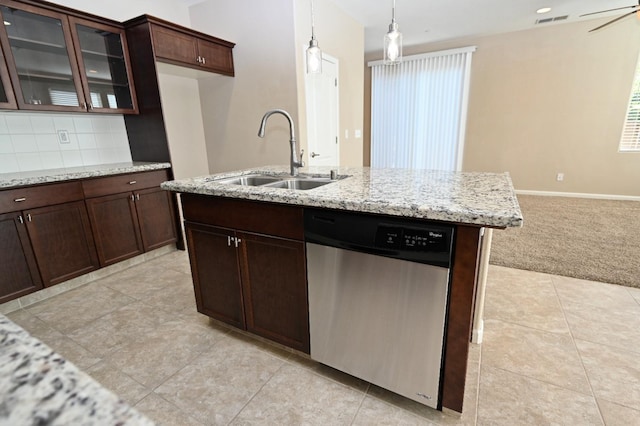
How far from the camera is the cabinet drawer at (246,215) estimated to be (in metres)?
1.42

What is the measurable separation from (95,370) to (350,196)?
1.67 meters

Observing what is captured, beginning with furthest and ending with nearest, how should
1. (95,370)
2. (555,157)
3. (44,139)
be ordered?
(555,157) → (44,139) → (95,370)

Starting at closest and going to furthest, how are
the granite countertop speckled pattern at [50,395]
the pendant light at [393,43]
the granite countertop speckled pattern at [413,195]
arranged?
the granite countertop speckled pattern at [50,395]
the granite countertop speckled pattern at [413,195]
the pendant light at [393,43]

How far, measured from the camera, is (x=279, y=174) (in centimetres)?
213

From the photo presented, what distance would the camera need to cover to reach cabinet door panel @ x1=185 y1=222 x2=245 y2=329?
171cm

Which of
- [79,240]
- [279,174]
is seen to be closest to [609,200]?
[279,174]

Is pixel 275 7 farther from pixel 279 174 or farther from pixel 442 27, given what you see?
pixel 442 27

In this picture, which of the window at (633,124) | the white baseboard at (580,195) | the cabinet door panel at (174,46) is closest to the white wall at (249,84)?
the cabinet door panel at (174,46)

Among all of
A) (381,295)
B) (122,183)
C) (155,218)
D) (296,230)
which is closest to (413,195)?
(381,295)

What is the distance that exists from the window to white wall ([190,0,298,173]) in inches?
195

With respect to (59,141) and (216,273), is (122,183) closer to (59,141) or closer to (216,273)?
(59,141)

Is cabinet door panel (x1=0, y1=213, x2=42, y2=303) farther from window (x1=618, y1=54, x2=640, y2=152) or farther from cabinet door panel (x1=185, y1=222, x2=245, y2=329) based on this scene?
window (x1=618, y1=54, x2=640, y2=152)

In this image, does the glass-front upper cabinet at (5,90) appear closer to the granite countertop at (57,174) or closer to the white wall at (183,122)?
the granite countertop at (57,174)

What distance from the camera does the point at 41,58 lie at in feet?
7.93
